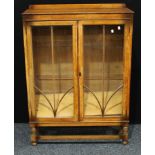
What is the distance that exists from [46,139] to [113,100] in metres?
0.60

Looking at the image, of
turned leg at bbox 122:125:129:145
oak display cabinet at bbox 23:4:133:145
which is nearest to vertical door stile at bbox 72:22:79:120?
oak display cabinet at bbox 23:4:133:145

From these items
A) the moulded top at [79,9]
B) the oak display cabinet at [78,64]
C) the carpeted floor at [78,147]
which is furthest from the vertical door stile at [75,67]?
the carpeted floor at [78,147]

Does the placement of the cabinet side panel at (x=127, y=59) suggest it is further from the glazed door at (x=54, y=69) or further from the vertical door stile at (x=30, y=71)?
the vertical door stile at (x=30, y=71)

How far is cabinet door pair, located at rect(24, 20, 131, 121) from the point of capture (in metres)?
2.14

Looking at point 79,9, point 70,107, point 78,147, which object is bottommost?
point 78,147

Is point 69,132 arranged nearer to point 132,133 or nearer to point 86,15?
point 132,133

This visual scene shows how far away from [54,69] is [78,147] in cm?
60

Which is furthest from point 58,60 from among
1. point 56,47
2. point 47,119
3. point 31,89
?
point 47,119

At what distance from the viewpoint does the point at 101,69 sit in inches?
88.6

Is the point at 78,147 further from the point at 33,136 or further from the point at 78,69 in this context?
the point at 78,69

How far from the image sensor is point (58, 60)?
2244mm

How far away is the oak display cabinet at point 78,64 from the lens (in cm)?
211

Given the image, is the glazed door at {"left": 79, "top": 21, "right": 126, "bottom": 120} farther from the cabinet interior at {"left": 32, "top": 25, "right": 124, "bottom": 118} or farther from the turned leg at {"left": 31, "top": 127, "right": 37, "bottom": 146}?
the turned leg at {"left": 31, "top": 127, "right": 37, "bottom": 146}

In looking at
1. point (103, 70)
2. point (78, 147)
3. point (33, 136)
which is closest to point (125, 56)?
point (103, 70)
